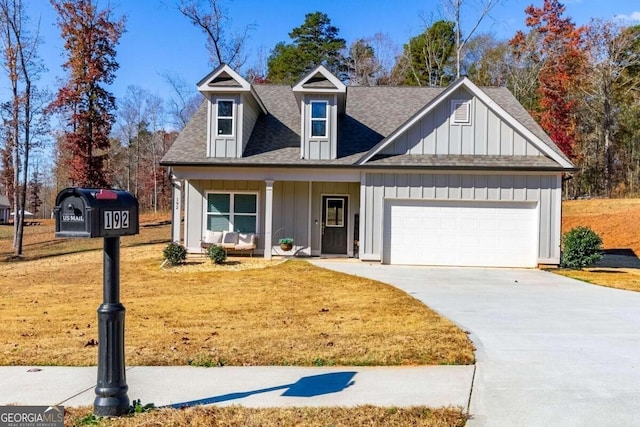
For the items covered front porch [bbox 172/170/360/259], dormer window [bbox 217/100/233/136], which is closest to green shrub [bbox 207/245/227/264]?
covered front porch [bbox 172/170/360/259]

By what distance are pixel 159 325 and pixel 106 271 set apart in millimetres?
3859

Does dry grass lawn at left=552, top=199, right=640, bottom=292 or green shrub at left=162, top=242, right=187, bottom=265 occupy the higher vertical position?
dry grass lawn at left=552, top=199, right=640, bottom=292

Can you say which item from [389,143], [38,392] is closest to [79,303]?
[38,392]

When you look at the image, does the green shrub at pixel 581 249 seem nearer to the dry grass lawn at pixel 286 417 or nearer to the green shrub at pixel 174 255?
the green shrub at pixel 174 255

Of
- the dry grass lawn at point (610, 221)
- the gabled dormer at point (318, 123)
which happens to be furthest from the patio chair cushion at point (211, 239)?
the dry grass lawn at point (610, 221)

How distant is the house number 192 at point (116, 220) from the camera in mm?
3906

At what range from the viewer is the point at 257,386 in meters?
4.75

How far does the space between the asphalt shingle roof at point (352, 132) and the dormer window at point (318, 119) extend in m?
0.88

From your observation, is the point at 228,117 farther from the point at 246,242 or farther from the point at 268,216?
the point at 246,242

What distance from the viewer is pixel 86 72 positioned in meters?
27.1

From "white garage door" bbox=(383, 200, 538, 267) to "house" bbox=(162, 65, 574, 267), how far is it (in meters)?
0.03

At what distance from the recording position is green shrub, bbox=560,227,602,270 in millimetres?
15227

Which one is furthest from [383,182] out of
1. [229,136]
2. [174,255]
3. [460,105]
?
[174,255]

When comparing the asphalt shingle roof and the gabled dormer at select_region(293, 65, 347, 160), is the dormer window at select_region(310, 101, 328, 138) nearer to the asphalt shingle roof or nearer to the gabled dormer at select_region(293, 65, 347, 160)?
the gabled dormer at select_region(293, 65, 347, 160)
